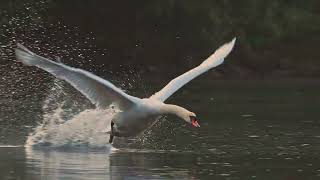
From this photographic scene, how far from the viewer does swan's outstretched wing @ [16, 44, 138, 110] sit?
17.9m

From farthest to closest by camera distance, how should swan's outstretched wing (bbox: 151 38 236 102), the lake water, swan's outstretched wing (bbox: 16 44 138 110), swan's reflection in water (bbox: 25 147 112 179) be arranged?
1. swan's outstretched wing (bbox: 151 38 236 102)
2. swan's outstretched wing (bbox: 16 44 138 110)
3. the lake water
4. swan's reflection in water (bbox: 25 147 112 179)

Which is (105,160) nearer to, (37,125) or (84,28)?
(37,125)

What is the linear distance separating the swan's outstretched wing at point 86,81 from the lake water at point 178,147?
2.78ft

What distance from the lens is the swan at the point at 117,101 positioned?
58.6 ft

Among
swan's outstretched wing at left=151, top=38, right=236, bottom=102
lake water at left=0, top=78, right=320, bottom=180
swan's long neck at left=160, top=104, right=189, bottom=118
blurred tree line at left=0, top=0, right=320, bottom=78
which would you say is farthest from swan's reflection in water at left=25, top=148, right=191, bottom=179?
blurred tree line at left=0, top=0, right=320, bottom=78

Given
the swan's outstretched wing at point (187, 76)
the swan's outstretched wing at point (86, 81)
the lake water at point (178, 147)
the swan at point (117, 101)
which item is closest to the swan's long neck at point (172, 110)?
the swan at point (117, 101)

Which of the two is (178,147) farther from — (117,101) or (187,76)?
(117,101)

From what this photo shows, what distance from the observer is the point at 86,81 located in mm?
18328

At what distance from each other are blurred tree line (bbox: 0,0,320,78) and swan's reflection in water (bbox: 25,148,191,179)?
973 inches

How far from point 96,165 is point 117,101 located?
1.62 metres

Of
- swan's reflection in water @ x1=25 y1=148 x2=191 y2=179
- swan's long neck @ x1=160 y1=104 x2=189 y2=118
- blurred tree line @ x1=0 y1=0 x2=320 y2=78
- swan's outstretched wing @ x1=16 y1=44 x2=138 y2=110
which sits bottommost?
swan's reflection in water @ x1=25 y1=148 x2=191 y2=179

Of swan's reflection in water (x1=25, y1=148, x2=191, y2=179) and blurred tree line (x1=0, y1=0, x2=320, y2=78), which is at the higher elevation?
blurred tree line (x1=0, y1=0, x2=320, y2=78)

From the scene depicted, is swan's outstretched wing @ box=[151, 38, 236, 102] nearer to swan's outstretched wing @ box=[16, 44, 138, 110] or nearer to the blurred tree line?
swan's outstretched wing @ box=[16, 44, 138, 110]

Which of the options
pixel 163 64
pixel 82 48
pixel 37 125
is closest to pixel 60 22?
pixel 82 48
